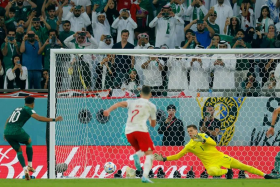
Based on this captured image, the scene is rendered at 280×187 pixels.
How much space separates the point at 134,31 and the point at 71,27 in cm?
151

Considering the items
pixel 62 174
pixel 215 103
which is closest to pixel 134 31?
pixel 215 103

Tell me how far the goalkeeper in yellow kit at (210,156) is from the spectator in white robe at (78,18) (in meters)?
5.31

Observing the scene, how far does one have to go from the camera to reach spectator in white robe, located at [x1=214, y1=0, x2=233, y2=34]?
15.5 metres

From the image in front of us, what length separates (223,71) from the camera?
1248 cm

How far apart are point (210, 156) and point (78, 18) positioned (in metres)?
5.79

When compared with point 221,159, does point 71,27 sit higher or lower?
higher

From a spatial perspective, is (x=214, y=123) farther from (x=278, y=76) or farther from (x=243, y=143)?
(x=278, y=76)

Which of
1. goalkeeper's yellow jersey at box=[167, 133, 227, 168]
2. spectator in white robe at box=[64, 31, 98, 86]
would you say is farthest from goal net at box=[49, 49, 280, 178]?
spectator in white robe at box=[64, 31, 98, 86]

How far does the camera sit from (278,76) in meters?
12.4

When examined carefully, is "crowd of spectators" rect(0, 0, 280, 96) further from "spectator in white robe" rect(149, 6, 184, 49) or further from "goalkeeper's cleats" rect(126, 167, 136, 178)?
"goalkeeper's cleats" rect(126, 167, 136, 178)

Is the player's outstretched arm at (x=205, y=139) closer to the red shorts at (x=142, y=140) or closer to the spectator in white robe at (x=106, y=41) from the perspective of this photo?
the red shorts at (x=142, y=140)

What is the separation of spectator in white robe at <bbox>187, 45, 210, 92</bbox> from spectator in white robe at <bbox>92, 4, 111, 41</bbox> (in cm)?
352

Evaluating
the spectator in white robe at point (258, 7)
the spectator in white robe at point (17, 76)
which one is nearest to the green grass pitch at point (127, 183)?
the spectator in white robe at point (17, 76)

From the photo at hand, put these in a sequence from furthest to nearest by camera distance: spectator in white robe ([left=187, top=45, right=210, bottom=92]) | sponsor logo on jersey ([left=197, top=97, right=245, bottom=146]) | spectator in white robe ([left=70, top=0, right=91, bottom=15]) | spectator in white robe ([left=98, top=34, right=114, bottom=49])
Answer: spectator in white robe ([left=70, top=0, right=91, bottom=15])
spectator in white robe ([left=98, top=34, right=114, bottom=49])
spectator in white robe ([left=187, top=45, right=210, bottom=92])
sponsor logo on jersey ([left=197, top=97, right=245, bottom=146])
